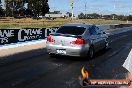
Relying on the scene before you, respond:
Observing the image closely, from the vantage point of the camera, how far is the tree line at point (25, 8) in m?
125

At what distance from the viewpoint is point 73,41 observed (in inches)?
489

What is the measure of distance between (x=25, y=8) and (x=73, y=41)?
131726 mm

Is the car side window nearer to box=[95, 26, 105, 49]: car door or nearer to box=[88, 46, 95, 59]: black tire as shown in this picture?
box=[95, 26, 105, 49]: car door

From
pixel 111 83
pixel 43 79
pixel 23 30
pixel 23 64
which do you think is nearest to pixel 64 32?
pixel 23 64

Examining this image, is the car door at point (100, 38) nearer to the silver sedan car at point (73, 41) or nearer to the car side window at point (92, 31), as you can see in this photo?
the car side window at point (92, 31)

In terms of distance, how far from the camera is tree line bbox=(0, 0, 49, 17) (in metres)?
125

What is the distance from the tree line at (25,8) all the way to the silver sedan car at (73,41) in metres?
112

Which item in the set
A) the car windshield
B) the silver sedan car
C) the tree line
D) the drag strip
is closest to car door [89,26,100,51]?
the silver sedan car

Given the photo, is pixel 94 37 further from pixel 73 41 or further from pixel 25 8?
pixel 25 8

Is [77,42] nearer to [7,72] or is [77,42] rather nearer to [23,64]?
[23,64]

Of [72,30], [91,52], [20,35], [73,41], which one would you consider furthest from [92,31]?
[20,35]

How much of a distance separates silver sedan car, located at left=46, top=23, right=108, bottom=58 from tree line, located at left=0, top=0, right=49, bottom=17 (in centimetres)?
11165

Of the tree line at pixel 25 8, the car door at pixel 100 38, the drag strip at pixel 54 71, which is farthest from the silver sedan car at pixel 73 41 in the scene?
the tree line at pixel 25 8

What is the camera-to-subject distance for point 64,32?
12992 millimetres
